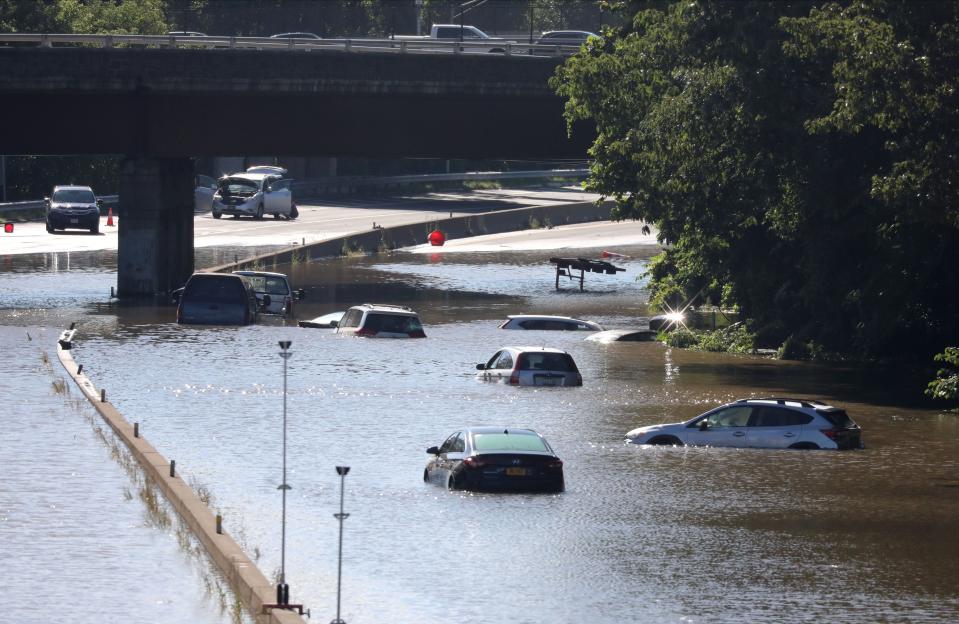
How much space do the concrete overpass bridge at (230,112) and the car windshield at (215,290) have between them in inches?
323

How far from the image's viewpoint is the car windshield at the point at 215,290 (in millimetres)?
48719

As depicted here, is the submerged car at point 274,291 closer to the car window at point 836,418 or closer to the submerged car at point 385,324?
the submerged car at point 385,324

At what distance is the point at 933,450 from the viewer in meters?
31.2

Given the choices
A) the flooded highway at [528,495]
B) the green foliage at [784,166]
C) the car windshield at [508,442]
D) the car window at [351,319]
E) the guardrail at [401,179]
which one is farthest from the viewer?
the guardrail at [401,179]

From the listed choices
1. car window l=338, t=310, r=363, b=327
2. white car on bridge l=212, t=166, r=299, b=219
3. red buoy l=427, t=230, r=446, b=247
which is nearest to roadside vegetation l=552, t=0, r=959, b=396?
car window l=338, t=310, r=363, b=327

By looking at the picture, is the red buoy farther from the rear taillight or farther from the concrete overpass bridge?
the rear taillight

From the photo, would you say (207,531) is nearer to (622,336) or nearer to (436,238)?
(622,336)

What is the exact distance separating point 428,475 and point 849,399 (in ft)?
48.5

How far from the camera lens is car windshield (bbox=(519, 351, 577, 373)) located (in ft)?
127

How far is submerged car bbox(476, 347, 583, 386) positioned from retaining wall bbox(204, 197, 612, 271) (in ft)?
81.1

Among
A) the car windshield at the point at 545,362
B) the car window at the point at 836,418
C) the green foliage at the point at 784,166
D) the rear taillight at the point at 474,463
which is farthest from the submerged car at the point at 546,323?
the rear taillight at the point at 474,463

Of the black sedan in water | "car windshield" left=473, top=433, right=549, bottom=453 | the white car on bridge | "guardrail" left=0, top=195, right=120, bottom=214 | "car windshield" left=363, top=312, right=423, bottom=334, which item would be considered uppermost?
"car windshield" left=473, top=433, right=549, bottom=453

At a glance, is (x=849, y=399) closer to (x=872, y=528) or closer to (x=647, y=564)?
(x=872, y=528)

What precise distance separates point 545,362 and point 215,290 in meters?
13.6
